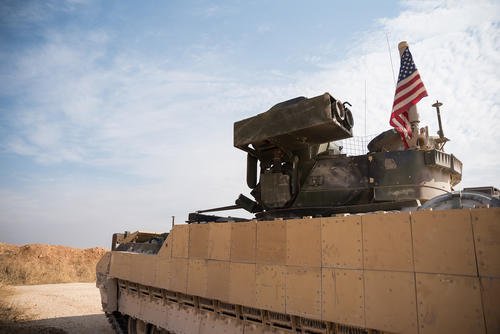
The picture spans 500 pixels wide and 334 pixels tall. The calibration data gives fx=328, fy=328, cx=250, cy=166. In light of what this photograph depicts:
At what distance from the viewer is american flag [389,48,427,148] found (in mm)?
6742

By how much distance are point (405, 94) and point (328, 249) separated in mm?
4952

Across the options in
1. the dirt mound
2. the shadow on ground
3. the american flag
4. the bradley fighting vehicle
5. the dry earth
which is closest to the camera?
the bradley fighting vehicle

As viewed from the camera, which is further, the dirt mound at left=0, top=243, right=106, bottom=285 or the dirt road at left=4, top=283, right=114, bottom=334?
the dirt mound at left=0, top=243, right=106, bottom=285

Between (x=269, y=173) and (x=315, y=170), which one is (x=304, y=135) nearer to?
(x=315, y=170)

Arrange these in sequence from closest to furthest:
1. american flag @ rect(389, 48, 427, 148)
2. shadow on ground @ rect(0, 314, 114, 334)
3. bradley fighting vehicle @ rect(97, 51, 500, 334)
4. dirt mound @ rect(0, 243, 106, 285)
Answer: bradley fighting vehicle @ rect(97, 51, 500, 334), american flag @ rect(389, 48, 427, 148), shadow on ground @ rect(0, 314, 114, 334), dirt mound @ rect(0, 243, 106, 285)

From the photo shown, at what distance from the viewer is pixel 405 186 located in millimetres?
5152

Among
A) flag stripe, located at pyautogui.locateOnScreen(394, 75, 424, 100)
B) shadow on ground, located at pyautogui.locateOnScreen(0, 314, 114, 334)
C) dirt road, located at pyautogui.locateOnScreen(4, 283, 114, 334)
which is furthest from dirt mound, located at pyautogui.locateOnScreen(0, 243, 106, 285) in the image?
flag stripe, located at pyautogui.locateOnScreen(394, 75, 424, 100)

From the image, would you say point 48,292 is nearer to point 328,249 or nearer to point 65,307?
point 65,307

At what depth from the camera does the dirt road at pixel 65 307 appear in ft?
35.2

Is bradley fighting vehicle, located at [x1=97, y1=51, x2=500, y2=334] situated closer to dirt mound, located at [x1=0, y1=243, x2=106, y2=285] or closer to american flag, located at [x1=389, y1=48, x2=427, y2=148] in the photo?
american flag, located at [x1=389, y1=48, x2=427, y2=148]

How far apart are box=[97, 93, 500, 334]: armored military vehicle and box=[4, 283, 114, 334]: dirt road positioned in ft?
12.2

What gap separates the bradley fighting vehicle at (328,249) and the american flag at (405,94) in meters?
0.26

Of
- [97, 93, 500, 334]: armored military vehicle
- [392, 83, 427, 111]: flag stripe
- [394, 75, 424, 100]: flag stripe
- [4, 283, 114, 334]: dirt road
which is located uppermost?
[394, 75, 424, 100]: flag stripe

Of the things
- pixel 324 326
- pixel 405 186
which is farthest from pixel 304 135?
pixel 324 326
